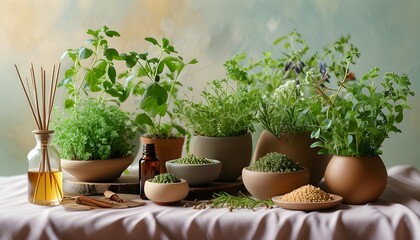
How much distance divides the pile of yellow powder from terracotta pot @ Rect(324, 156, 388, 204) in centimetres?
6

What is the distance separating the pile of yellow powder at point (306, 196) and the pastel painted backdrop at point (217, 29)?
87cm

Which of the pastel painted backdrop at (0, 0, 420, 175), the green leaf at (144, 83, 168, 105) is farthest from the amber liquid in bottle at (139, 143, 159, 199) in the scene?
the pastel painted backdrop at (0, 0, 420, 175)

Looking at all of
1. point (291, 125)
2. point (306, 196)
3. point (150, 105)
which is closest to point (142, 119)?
point (150, 105)

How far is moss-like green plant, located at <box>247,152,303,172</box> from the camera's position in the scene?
1530 mm

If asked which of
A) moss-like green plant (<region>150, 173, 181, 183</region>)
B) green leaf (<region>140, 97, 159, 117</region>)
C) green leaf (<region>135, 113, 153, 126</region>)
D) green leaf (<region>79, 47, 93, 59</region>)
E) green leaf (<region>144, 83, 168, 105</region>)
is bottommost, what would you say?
moss-like green plant (<region>150, 173, 181, 183</region>)

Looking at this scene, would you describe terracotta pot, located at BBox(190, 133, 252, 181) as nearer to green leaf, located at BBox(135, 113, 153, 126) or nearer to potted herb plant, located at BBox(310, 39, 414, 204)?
green leaf, located at BBox(135, 113, 153, 126)

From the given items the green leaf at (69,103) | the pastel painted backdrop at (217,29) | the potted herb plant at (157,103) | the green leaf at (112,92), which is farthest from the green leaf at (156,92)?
the pastel painted backdrop at (217,29)

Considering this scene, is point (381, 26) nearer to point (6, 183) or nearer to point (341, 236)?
point (341, 236)

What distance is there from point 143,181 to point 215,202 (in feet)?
0.61

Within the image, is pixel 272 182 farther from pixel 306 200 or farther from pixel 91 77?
pixel 91 77

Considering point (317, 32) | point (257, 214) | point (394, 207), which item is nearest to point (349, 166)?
point (394, 207)

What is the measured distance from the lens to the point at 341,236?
136cm

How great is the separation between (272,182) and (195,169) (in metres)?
0.20

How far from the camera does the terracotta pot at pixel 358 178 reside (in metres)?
1.49
